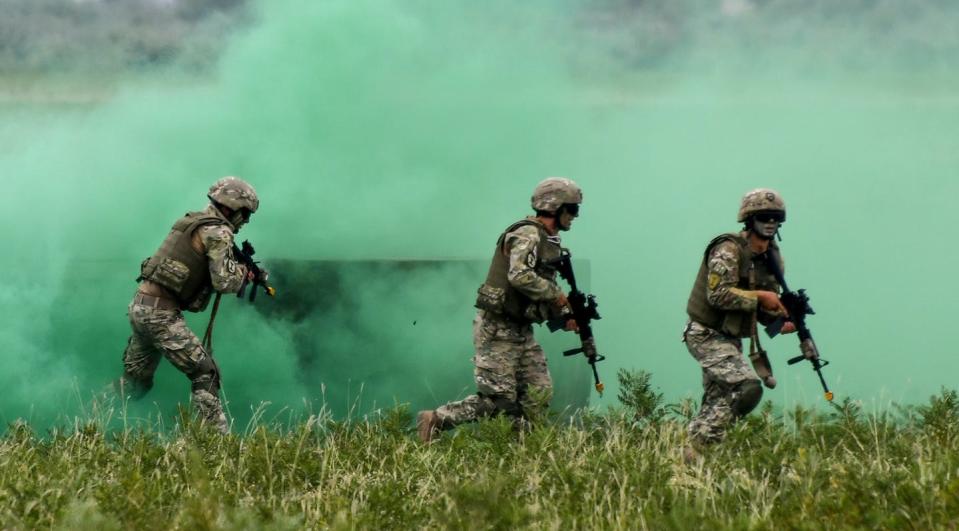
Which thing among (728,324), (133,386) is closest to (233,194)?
(133,386)

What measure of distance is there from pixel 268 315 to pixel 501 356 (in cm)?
543

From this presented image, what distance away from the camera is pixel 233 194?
28.9ft

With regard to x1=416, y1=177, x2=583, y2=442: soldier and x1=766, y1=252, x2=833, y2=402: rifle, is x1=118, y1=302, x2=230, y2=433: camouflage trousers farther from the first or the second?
x1=766, y1=252, x2=833, y2=402: rifle

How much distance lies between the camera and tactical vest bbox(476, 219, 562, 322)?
8312 millimetres

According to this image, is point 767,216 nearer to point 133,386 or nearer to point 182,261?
point 182,261

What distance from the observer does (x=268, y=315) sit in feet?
43.3

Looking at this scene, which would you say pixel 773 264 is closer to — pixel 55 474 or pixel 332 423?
pixel 332 423

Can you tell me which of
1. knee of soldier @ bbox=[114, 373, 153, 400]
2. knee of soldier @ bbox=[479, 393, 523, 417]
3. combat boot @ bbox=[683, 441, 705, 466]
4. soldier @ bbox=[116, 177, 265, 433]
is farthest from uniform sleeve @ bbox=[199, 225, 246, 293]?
combat boot @ bbox=[683, 441, 705, 466]

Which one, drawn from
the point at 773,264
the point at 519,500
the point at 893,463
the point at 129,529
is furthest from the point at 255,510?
the point at 773,264

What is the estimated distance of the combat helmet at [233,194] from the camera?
882 centimetres

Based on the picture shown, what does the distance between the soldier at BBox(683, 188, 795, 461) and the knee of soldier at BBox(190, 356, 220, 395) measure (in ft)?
11.0

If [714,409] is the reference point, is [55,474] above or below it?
below

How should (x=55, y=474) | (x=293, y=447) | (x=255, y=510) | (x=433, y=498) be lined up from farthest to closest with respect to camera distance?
(x=293, y=447), (x=55, y=474), (x=433, y=498), (x=255, y=510)

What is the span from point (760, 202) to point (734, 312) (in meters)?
0.73
